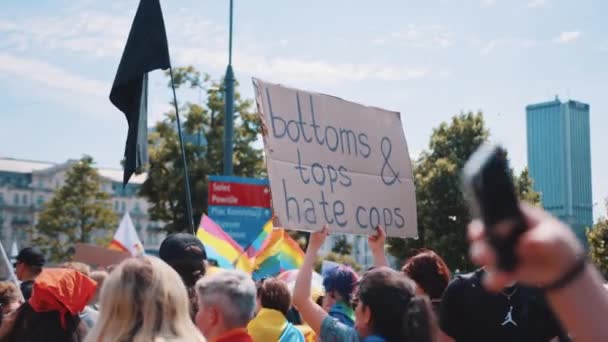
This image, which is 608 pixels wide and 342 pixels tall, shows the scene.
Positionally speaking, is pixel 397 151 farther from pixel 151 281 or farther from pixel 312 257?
pixel 151 281

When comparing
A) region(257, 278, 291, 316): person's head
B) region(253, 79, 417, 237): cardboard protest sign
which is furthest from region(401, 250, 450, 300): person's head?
region(257, 278, 291, 316): person's head

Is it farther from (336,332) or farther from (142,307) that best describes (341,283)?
(142,307)

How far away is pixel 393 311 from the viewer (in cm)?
372

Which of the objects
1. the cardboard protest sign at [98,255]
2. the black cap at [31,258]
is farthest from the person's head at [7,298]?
the cardboard protest sign at [98,255]

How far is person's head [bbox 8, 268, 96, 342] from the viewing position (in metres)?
4.60

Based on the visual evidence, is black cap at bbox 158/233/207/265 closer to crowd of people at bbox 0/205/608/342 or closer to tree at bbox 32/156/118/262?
crowd of people at bbox 0/205/608/342

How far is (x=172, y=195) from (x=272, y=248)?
23.3 metres

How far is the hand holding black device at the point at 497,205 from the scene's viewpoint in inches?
41.4

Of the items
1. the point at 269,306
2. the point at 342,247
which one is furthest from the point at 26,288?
the point at 342,247

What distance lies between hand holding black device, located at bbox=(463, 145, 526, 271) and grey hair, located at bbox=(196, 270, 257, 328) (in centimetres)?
289

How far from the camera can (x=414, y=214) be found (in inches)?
243

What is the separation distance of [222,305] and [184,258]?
Result: 990mm

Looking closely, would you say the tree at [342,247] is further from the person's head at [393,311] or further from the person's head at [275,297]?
the person's head at [393,311]

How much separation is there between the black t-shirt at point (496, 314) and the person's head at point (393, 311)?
60cm
